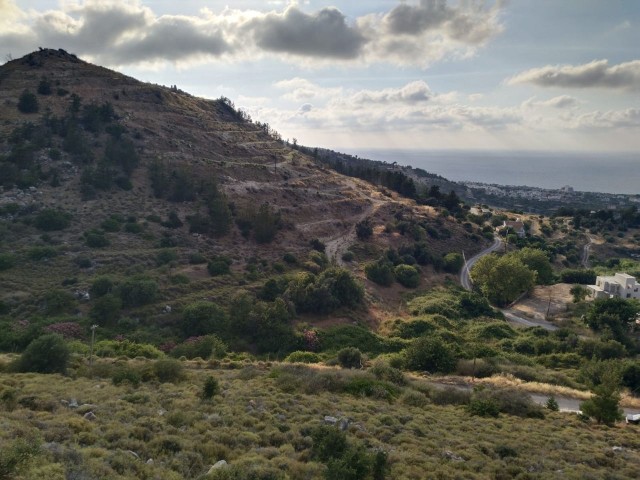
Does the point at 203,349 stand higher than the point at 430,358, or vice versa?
the point at 430,358

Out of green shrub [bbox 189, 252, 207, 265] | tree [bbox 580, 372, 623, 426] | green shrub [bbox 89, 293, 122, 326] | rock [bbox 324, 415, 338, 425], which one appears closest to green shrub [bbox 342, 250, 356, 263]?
green shrub [bbox 189, 252, 207, 265]

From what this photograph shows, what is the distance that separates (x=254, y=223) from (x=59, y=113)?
1554 inches

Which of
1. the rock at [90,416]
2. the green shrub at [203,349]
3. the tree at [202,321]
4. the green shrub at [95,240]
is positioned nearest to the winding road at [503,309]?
the tree at [202,321]

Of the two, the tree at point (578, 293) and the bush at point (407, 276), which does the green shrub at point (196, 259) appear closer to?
the bush at point (407, 276)

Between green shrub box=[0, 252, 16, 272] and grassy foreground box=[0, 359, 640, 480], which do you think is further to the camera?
green shrub box=[0, 252, 16, 272]

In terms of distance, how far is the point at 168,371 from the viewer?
19.0 m

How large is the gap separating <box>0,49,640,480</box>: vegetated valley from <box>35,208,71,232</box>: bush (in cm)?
26

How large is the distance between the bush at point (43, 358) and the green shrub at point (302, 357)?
12558mm

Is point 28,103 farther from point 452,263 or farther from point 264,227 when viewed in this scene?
point 452,263

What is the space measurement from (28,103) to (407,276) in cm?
6144

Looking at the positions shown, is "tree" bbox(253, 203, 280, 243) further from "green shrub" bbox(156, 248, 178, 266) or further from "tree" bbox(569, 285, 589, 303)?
"tree" bbox(569, 285, 589, 303)

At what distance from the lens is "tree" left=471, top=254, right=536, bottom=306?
47844 millimetres

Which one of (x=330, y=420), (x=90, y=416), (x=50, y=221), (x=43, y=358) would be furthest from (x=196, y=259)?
(x=330, y=420)

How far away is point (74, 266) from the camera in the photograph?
36844mm
